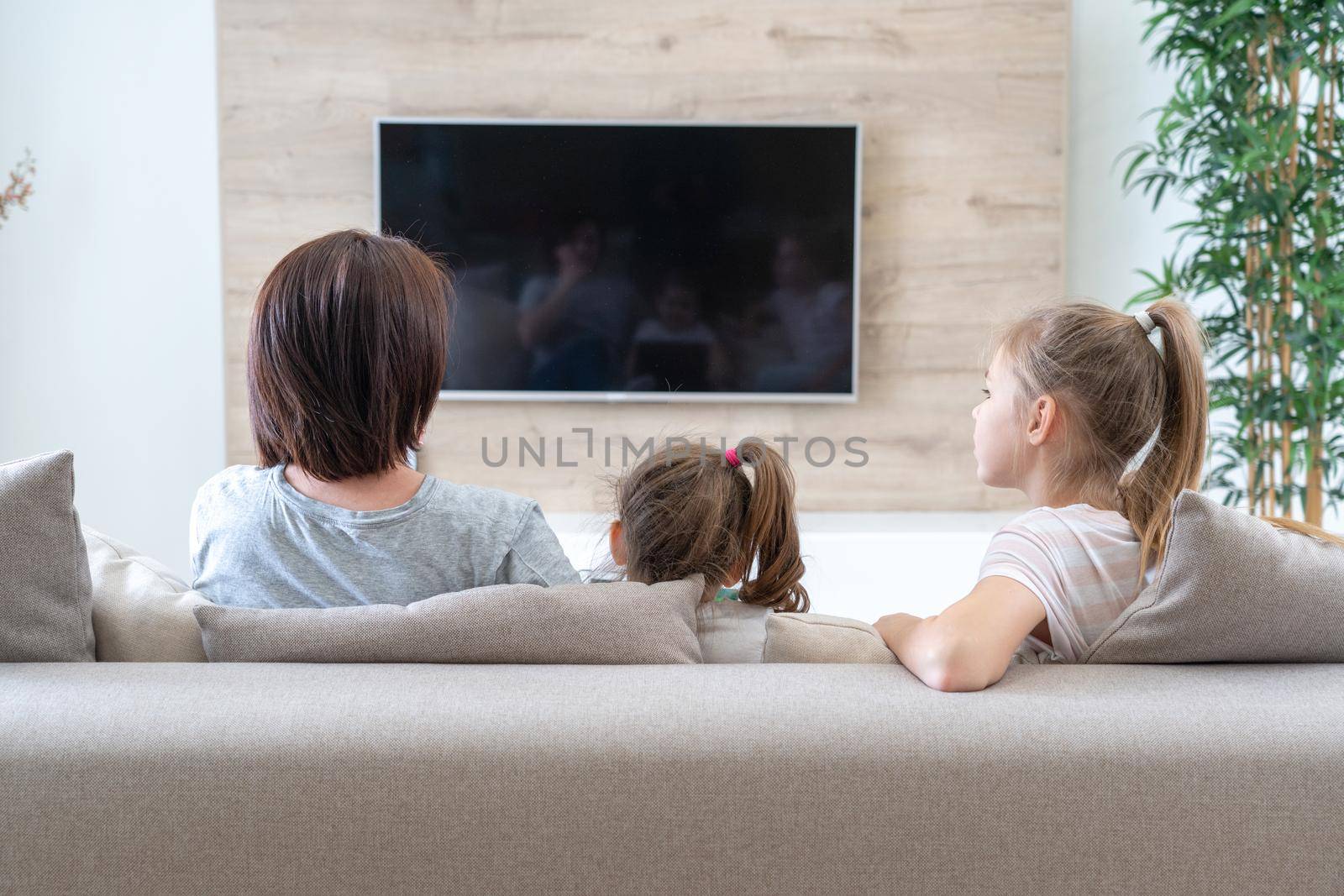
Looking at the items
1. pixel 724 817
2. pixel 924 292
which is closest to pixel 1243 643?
pixel 724 817

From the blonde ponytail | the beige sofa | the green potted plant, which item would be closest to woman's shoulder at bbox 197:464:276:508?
the beige sofa

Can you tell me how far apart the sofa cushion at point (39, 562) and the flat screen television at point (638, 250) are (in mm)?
2514

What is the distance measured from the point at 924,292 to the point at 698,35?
113 centimetres

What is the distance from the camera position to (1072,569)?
39.6 inches

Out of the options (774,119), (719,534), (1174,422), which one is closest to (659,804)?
(719,534)

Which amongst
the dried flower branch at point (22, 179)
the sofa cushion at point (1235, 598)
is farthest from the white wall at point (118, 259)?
the sofa cushion at point (1235, 598)

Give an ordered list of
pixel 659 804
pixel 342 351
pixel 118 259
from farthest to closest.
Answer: pixel 118 259 → pixel 342 351 → pixel 659 804

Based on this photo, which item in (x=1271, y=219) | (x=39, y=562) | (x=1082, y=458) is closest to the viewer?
(x=39, y=562)

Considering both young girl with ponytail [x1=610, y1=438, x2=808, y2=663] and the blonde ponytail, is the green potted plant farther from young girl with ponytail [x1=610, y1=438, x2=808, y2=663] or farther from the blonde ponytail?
young girl with ponytail [x1=610, y1=438, x2=808, y2=663]

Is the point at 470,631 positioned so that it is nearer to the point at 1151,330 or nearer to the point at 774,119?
the point at 1151,330

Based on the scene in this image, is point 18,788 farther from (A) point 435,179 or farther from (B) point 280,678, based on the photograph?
(A) point 435,179

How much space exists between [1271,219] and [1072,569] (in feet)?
7.82

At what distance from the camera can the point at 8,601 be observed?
35.6 inches

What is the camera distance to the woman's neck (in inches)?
45.1
